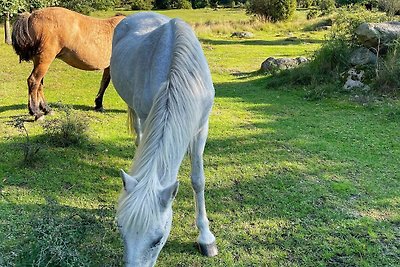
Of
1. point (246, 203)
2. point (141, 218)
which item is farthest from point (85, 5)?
point (141, 218)

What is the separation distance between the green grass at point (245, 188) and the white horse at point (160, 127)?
585 mm

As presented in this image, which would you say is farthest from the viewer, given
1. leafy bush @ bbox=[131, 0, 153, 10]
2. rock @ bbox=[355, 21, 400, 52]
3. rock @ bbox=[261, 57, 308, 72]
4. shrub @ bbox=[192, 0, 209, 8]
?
shrub @ bbox=[192, 0, 209, 8]

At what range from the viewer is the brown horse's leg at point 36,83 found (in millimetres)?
5596

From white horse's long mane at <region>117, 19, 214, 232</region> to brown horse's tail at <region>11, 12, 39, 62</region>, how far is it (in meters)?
3.28

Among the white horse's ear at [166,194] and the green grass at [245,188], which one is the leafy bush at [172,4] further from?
the white horse's ear at [166,194]

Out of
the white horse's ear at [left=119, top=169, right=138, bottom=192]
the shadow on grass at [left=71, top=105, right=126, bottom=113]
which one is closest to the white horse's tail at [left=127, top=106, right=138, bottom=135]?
the shadow on grass at [left=71, top=105, right=126, bottom=113]

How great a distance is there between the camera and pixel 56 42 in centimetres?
561

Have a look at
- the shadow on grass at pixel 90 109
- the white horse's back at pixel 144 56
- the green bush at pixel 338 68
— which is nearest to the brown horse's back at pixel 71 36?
the shadow on grass at pixel 90 109

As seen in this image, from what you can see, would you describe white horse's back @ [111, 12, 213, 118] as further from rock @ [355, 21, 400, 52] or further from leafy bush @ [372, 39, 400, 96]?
rock @ [355, 21, 400, 52]

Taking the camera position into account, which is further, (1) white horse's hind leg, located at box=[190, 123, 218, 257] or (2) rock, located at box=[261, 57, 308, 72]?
(2) rock, located at box=[261, 57, 308, 72]

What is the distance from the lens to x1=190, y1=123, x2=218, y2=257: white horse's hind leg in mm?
3111

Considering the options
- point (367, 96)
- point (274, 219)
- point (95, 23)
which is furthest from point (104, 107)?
point (367, 96)

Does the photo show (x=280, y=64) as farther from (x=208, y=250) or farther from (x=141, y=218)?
(x=141, y=218)

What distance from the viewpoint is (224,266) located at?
301 cm
